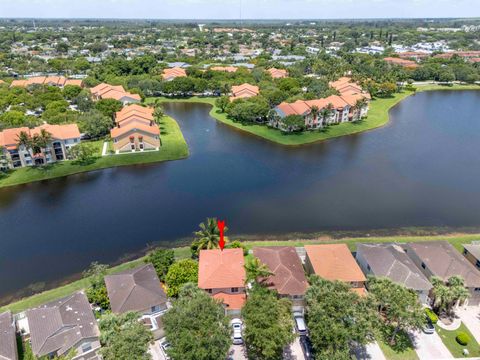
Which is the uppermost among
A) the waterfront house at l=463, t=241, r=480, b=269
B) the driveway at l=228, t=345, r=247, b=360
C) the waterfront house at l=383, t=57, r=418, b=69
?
the waterfront house at l=383, t=57, r=418, b=69

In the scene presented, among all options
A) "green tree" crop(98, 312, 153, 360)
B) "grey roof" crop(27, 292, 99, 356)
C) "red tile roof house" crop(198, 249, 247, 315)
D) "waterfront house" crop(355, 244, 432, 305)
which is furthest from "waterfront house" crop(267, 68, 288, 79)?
"green tree" crop(98, 312, 153, 360)

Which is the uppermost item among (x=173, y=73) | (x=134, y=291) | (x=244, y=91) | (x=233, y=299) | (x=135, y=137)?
(x=173, y=73)

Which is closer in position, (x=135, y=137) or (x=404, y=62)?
(x=135, y=137)

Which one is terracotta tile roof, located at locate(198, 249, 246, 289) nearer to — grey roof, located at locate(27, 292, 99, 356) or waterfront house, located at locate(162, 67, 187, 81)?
grey roof, located at locate(27, 292, 99, 356)

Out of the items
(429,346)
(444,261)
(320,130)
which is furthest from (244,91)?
(429,346)

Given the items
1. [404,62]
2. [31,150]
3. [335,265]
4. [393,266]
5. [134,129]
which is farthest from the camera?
Result: [404,62]

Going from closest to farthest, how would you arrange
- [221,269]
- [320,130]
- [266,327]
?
1. [266,327]
2. [221,269]
3. [320,130]

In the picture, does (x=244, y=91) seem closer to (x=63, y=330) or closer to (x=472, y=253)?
(x=472, y=253)
